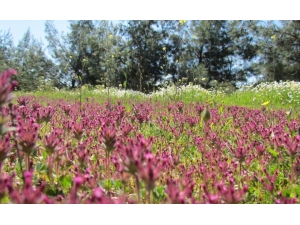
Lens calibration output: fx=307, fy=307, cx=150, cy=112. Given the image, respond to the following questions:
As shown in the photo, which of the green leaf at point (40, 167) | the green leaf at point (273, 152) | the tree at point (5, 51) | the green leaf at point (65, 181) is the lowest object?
the green leaf at point (65, 181)

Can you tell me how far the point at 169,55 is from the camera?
129 ft

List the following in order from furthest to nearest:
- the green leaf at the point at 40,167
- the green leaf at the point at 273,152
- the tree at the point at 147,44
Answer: the tree at the point at 147,44 < the green leaf at the point at 273,152 < the green leaf at the point at 40,167

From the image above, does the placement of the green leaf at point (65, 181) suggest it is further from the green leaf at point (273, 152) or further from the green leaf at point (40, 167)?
the green leaf at point (273, 152)

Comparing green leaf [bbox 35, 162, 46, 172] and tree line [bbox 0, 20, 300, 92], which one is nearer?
green leaf [bbox 35, 162, 46, 172]

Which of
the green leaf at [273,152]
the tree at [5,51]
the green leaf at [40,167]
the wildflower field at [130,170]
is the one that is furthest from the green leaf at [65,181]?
the tree at [5,51]

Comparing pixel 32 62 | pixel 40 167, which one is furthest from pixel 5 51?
pixel 40 167

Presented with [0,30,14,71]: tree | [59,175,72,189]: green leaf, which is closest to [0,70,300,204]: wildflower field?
[59,175,72,189]: green leaf

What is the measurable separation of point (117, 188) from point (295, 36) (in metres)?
22.7

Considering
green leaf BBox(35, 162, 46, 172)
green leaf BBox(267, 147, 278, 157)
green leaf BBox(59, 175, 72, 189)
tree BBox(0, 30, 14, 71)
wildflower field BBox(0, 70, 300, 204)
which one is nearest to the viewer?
wildflower field BBox(0, 70, 300, 204)

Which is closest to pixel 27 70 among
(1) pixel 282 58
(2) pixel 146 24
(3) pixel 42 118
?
(2) pixel 146 24

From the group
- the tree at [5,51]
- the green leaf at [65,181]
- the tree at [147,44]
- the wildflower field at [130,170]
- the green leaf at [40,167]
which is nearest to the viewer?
the wildflower field at [130,170]

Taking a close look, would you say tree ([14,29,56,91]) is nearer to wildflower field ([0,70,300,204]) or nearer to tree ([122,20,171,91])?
tree ([122,20,171,91])

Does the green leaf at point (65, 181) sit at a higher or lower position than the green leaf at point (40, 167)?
lower

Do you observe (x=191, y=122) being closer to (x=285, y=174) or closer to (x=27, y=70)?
(x=285, y=174)
